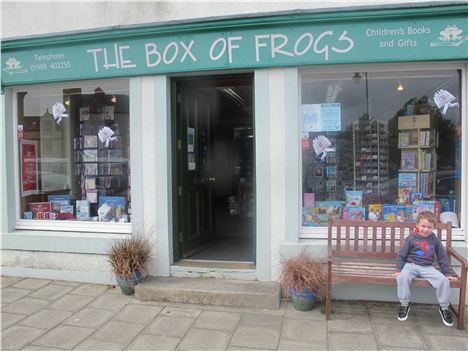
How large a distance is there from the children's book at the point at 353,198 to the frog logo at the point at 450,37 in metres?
1.90

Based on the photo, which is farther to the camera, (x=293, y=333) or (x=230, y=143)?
(x=230, y=143)

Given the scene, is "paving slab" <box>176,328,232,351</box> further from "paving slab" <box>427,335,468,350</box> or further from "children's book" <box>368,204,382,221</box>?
"children's book" <box>368,204,382,221</box>

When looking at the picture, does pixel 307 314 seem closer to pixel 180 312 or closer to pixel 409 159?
pixel 180 312

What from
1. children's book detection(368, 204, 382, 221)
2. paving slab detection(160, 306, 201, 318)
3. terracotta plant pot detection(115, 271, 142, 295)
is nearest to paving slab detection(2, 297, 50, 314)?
terracotta plant pot detection(115, 271, 142, 295)

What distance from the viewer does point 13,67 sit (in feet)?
17.6

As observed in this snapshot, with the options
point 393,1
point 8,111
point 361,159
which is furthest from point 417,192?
point 8,111

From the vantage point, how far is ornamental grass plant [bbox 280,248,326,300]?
4086 millimetres

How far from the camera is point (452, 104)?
4645mm

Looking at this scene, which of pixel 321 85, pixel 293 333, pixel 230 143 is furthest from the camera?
pixel 230 143

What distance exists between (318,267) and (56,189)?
406 centimetres

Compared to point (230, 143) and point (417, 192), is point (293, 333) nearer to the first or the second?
point (417, 192)

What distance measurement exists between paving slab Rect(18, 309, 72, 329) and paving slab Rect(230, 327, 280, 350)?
189 centimetres

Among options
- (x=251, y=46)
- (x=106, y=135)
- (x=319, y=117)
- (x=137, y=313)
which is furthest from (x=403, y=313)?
(x=106, y=135)

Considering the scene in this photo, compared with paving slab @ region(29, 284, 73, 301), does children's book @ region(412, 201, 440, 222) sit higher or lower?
higher
